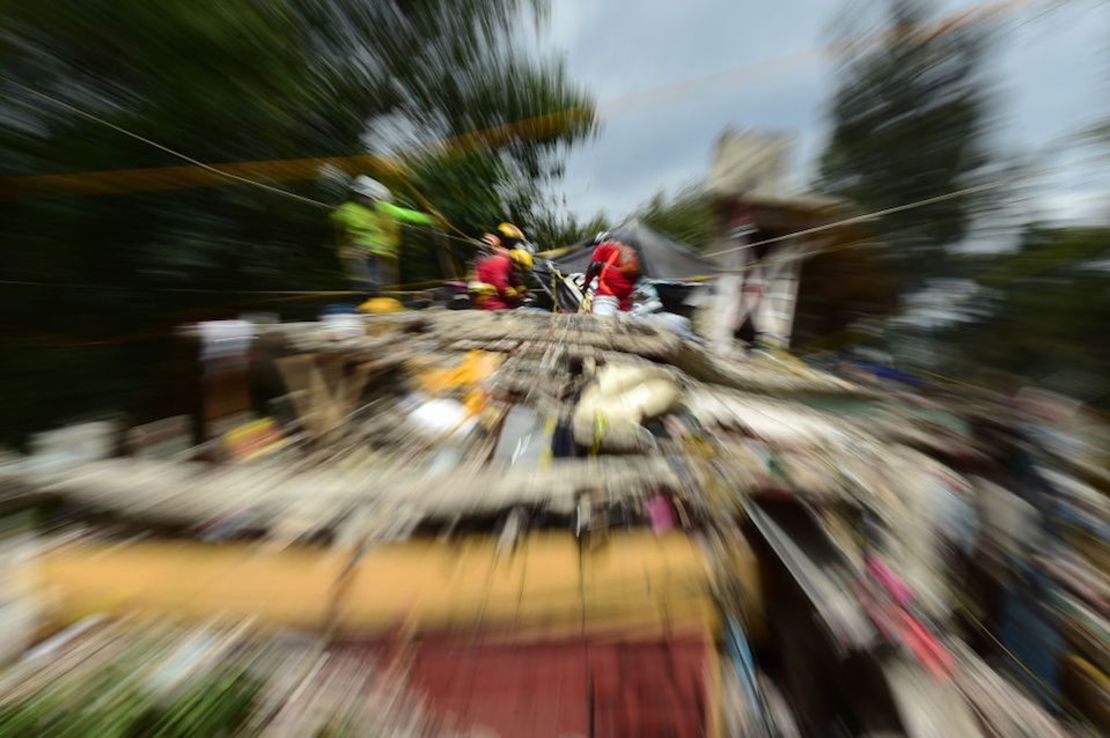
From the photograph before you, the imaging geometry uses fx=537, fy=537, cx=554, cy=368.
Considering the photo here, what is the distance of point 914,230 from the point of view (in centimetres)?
900

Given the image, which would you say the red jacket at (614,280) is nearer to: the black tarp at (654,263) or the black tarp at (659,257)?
the black tarp at (654,263)

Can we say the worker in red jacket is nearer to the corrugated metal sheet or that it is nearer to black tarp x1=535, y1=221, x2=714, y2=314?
black tarp x1=535, y1=221, x2=714, y2=314

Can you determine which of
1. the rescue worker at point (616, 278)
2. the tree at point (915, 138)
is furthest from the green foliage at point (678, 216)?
the rescue worker at point (616, 278)

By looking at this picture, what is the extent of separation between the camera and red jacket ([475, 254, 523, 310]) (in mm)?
6574

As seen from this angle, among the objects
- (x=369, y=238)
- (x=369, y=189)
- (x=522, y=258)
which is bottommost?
(x=522, y=258)

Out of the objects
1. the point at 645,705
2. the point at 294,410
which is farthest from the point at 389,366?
the point at 645,705

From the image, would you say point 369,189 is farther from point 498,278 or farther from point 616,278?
point 616,278

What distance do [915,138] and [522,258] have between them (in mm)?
8849

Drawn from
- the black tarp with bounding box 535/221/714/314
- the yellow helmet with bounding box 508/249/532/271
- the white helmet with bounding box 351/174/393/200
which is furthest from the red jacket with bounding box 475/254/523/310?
the white helmet with bounding box 351/174/393/200

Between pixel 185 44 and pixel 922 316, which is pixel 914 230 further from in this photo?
pixel 185 44

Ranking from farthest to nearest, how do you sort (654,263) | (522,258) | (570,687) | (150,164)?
1. (654,263)
2. (522,258)
3. (150,164)
4. (570,687)

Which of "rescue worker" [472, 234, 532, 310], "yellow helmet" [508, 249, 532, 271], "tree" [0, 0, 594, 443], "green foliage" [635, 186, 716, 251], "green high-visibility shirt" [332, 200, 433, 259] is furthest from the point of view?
"green foliage" [635, 186, 716, 251]

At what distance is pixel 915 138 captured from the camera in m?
10.7

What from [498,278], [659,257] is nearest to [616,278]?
[498,278]
